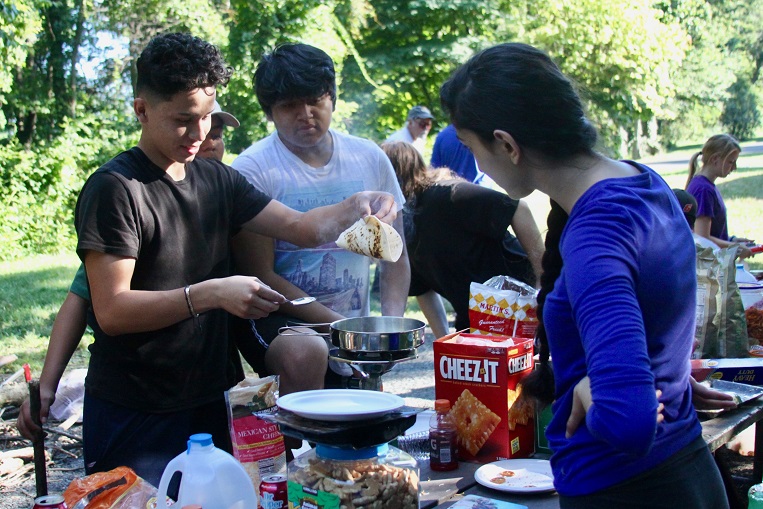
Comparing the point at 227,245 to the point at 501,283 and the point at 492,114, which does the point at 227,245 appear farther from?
the point at 492,114

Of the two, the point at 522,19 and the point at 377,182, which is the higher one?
the point at 522,19

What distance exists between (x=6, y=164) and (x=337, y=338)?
10.8m

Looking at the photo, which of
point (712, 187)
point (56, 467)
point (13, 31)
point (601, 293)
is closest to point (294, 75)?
point (601, 293)

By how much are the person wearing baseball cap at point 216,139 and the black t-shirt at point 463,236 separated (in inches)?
42.3

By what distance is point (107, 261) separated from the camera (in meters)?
2.22

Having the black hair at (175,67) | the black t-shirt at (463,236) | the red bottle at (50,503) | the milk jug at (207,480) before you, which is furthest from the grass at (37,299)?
the red bottle at (50,503)

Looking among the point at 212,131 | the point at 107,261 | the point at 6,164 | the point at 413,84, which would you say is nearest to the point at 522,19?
the point at 413,84

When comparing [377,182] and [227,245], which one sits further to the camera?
[377,182]

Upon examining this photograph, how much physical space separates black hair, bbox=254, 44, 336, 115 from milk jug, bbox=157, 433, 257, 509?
5.06ft

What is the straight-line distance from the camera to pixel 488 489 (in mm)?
2166

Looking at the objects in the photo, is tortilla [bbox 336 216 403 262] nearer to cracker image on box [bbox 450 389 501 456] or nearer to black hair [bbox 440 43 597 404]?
cracker image on box [bbox 450 389 501 456]

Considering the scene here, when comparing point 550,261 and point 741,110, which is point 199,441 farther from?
point 741,110

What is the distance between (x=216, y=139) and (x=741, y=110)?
4581cm

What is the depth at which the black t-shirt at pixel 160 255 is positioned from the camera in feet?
7.41
